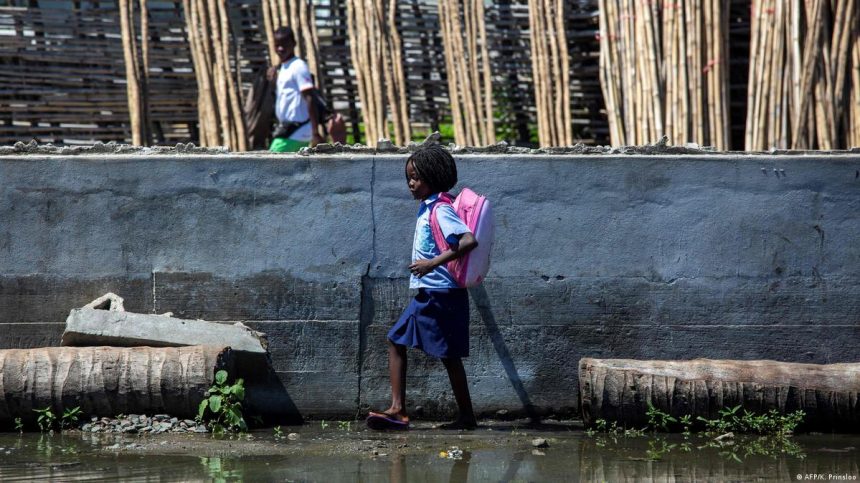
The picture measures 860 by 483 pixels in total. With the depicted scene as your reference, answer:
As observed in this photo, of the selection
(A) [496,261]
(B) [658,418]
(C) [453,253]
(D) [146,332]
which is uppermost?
(C) [453,253]

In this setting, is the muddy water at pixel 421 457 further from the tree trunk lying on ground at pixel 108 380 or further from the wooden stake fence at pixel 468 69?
the wooden stake fence at pixel 468 69

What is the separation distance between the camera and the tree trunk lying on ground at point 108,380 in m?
5.30

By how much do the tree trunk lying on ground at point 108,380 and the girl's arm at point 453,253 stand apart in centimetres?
108

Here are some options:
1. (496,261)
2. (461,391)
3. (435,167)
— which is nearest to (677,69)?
(496,261)

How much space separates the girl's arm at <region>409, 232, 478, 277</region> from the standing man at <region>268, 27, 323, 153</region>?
96.6 inches

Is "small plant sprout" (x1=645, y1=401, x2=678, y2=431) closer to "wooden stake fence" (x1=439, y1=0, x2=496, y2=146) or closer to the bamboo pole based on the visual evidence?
the bamboo pole

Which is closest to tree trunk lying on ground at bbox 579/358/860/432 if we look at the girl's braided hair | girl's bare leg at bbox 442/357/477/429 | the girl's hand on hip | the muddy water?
the muddy water

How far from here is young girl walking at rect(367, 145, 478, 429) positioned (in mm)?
5242

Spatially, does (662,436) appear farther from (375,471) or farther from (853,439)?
(375,471)

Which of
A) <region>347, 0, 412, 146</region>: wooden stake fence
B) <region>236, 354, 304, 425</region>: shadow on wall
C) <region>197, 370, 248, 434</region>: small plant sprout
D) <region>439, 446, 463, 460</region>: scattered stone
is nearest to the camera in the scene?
<region>439, 446, 463, 460</region>: scattered stone

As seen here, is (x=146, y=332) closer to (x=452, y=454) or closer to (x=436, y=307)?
(x=436, y=307)

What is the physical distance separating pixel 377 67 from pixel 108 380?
11.8ft

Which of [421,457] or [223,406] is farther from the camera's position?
[223,406]

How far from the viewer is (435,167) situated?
533cm
